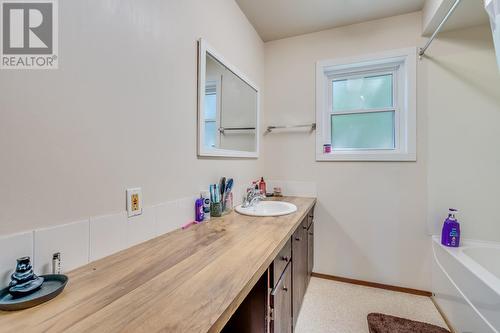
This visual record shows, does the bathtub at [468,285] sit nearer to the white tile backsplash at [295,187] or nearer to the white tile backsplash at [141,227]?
the white tile backsplash at [295,187]

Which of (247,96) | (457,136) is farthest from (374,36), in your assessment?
(247,96)

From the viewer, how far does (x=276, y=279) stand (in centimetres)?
105

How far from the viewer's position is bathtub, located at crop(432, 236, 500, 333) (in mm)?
1218

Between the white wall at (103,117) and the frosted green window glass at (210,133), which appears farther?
the frosted green window glass at (210,133)

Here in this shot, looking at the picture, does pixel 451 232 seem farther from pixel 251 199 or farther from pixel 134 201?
pixel 134 201

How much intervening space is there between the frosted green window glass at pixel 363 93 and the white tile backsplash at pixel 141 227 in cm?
204

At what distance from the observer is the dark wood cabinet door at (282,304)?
1.02m

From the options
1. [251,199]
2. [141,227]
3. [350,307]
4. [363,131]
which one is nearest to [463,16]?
[363,131]

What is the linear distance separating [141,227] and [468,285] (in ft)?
6.33

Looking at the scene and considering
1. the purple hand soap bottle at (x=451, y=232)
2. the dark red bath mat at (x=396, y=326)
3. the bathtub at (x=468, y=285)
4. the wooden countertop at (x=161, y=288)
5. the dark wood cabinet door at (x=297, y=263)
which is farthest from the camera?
the purple hand soap bottle at (x=451, y=232)

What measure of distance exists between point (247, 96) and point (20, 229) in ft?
5.89

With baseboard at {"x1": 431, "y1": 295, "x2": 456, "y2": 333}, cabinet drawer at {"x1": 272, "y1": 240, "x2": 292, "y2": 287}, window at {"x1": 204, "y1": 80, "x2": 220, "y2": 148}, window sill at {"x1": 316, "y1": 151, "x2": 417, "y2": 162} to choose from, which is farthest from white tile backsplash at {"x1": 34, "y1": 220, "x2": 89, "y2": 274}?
baseboard at {"x1": 431, "y1": 295, "x2": 456, "y2": 333}

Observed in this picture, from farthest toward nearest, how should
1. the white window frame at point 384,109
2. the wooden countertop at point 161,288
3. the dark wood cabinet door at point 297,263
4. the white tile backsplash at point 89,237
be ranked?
the white window frame at point 384,109 < the dark wood cabinet door at point 297,263 < the white tile backsplash at point 89,237 < the wooden countertop at point 161,288

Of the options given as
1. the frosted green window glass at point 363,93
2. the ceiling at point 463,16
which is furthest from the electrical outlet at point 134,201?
the ceiling at point 463,16
